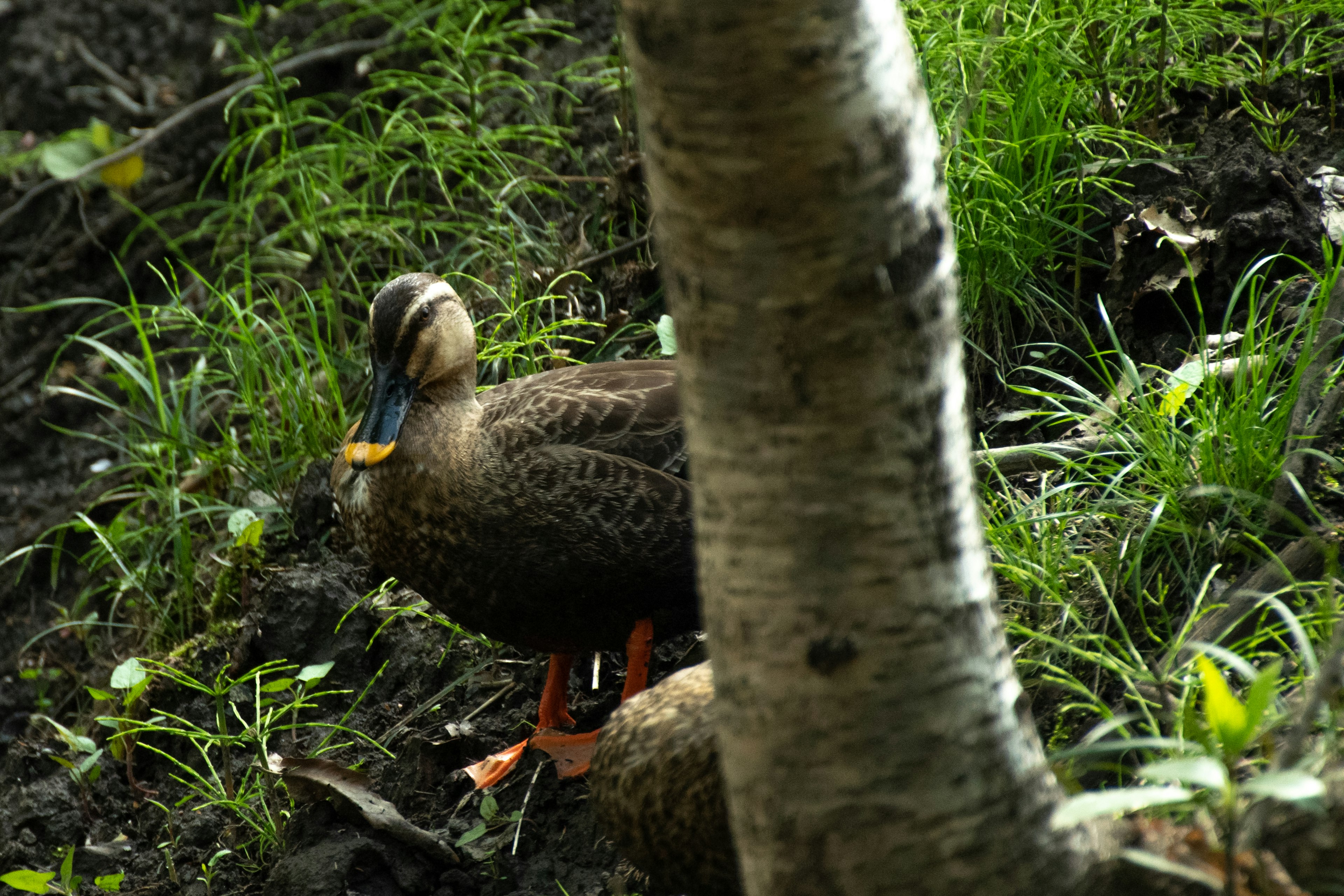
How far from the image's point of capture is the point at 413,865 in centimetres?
254

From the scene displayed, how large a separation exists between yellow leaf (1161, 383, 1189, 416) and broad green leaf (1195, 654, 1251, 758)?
117 cm

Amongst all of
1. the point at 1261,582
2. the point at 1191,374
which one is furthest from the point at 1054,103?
the point at 1261,582

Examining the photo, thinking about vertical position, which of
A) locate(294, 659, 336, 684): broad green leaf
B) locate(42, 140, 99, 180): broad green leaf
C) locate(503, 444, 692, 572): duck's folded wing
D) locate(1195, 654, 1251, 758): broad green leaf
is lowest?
locate(294, 659, 336, 684): broad green leaf

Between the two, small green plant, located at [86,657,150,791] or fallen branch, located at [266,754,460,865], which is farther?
small green plant, located at [86,657,150,791]

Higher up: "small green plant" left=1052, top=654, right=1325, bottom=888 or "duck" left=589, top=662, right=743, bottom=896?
"small green plant" left=1052, top=654, right=1325, bottom=888

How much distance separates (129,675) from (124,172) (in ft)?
10.4

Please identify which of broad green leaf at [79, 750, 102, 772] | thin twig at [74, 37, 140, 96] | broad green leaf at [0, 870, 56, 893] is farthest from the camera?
thin twig at [74, 37, 140, 96]

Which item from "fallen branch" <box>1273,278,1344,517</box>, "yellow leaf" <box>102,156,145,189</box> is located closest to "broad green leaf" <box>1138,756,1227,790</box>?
"fallen branch" <box>1273,278,1344,517</box>

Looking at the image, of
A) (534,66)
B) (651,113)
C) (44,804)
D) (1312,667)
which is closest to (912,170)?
(651,113)

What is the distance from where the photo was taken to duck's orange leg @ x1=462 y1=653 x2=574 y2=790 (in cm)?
283

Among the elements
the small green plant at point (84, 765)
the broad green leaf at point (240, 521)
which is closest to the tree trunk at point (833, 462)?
the small green plant at point (84, 765)

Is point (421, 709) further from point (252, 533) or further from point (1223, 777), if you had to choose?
point (1223, 777)

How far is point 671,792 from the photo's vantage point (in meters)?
2.02

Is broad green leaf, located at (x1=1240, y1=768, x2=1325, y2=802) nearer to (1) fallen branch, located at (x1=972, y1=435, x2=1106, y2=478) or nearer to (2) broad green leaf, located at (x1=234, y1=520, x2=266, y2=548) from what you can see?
(1) fallen branch, located at (x1=972, y1=435, x2=1106, y2=478)
